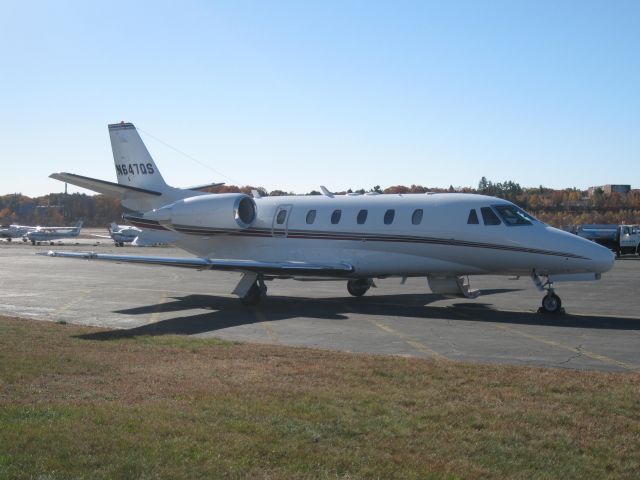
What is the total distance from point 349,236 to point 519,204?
82221 millimetres

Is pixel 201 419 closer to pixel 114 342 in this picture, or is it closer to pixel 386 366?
pixel 386 366

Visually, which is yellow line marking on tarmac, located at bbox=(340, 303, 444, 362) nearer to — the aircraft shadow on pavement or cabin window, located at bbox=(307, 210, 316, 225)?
the aircraft shadow on pavement

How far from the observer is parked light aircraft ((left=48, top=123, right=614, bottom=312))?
54.9 feet

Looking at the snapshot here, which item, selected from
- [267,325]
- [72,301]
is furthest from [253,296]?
[72,301]

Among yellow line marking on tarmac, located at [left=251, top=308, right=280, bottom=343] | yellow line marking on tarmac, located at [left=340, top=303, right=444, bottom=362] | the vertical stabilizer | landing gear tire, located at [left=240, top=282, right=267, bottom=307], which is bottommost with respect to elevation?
yellow line marking on tarmac, located at [left=251, top=308, right=280, bottom=343]

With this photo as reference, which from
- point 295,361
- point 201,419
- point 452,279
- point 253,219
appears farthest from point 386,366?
point 253,219

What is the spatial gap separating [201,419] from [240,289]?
1250 cm

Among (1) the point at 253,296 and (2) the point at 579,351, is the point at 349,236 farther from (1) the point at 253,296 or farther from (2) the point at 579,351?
(2) the point at 579,351

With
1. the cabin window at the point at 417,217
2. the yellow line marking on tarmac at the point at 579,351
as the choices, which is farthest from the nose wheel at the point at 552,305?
the cabin window at the point at 417,217

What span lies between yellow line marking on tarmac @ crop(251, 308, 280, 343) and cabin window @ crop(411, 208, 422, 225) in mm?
4552

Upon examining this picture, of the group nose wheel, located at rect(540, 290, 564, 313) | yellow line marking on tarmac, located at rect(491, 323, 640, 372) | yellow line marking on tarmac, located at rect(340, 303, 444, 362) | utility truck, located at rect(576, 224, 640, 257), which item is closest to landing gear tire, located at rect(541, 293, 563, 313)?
nose wheel, located at rect(540, 290, 564, 313)

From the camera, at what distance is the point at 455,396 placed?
307 inches

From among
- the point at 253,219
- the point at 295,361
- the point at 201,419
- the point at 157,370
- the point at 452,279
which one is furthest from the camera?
the point at 253,219

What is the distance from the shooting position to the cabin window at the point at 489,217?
56.7 ft
